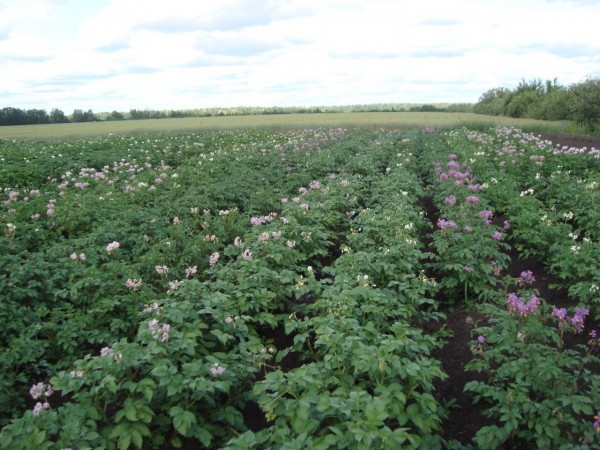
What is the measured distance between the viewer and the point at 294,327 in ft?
12.3

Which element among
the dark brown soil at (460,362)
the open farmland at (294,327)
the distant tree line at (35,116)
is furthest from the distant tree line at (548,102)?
the distant tree line at (35,116)

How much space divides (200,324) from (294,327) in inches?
29.7

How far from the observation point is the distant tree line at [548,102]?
26859 mm

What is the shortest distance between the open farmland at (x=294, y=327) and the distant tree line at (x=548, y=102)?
21.9 metres

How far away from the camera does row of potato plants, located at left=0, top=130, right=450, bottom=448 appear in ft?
9.33

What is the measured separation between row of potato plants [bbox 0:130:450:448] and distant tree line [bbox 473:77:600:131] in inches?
956

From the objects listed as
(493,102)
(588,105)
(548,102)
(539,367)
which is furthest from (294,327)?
(493,102)

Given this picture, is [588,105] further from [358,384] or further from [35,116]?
[35,116]

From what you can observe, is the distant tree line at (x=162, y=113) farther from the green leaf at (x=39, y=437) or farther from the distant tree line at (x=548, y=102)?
the green leaf at (x=39, y=437)

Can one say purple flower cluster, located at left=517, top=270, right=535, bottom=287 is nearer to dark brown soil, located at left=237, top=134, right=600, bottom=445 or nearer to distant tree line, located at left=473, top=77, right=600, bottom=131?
dark brown soil, located at left=237, top=134, right=600, bottom=445

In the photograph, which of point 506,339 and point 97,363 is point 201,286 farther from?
Result: point 506,339

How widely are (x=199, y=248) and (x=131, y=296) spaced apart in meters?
1.55

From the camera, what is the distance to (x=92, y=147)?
17734mm

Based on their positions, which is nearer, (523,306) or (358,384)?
(358,384)
